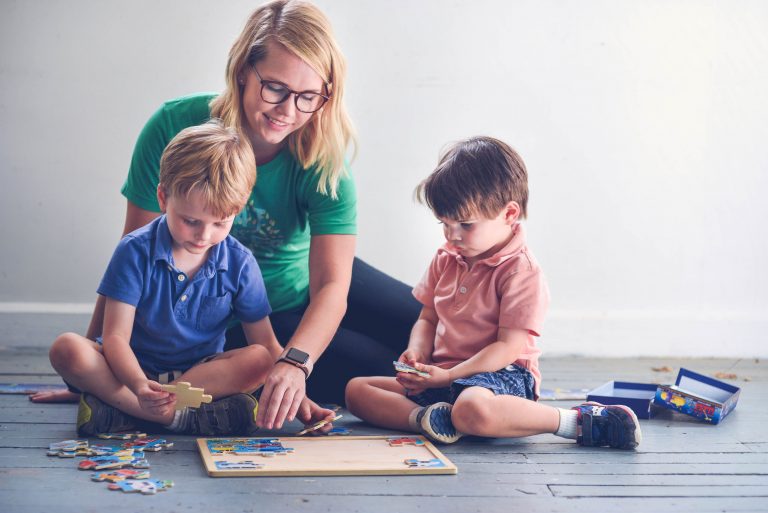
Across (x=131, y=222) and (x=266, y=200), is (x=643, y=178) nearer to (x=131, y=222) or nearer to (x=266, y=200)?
(x=266, y=200)

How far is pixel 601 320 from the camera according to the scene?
329cm

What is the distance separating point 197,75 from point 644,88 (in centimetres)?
158

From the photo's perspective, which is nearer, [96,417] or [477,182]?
[96,417]

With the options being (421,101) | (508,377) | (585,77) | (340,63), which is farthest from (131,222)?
(585,77)

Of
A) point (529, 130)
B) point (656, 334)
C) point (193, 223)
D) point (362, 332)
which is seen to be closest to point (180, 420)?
point (193, 223)

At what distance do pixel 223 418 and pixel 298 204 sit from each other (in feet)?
1.95

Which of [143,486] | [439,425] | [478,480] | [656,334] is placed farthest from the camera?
[656,334]

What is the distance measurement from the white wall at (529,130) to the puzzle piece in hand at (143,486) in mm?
1602

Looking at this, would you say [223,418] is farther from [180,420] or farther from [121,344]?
[121,344]

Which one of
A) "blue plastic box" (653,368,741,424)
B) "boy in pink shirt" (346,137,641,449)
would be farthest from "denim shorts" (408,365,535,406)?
"blue plastic box" (653,368,741,424)

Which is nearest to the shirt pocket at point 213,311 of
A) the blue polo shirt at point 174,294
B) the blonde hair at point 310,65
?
the blue polo shirt at point 174,294

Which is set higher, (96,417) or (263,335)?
(263,335)

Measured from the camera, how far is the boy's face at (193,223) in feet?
6.26

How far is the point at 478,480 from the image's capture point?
1.73 meters
